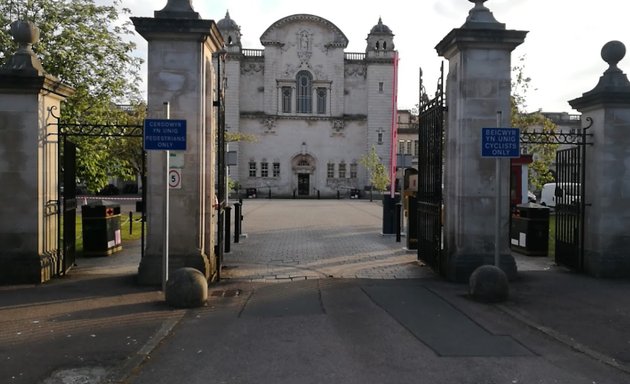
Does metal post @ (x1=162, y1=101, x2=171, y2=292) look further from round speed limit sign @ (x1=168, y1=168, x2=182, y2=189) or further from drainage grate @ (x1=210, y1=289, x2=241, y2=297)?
drainage grate @ (x1=210, y1=289, x2=241, y2=297)

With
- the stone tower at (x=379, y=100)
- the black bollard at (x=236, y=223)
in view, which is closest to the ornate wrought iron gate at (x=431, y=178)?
the black bollard at (x=236, y=223)

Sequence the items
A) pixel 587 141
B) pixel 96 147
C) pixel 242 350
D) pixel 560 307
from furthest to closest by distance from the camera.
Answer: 1. pixel 96 147
2. pixel 587 141
3. pixel 560 307
4. pixel 242 350

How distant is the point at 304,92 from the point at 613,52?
52.3m

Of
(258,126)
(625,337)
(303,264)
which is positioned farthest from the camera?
(258,126)

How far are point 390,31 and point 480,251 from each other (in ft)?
185

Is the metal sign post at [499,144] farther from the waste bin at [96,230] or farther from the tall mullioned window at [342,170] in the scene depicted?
the tall mullioned window at [342,170]

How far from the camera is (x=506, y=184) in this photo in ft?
32.2

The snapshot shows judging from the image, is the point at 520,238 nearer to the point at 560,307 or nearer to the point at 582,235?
the point at 582,235

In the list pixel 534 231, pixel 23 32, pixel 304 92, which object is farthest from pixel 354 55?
pixel 23 32

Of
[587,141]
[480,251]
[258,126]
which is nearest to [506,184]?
[480,251]

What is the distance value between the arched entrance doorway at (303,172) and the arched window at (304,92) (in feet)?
17.6

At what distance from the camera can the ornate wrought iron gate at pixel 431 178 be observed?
10.2m

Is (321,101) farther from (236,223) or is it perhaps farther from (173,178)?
(173,178)

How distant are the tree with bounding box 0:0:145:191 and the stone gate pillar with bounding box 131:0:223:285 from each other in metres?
6.19
